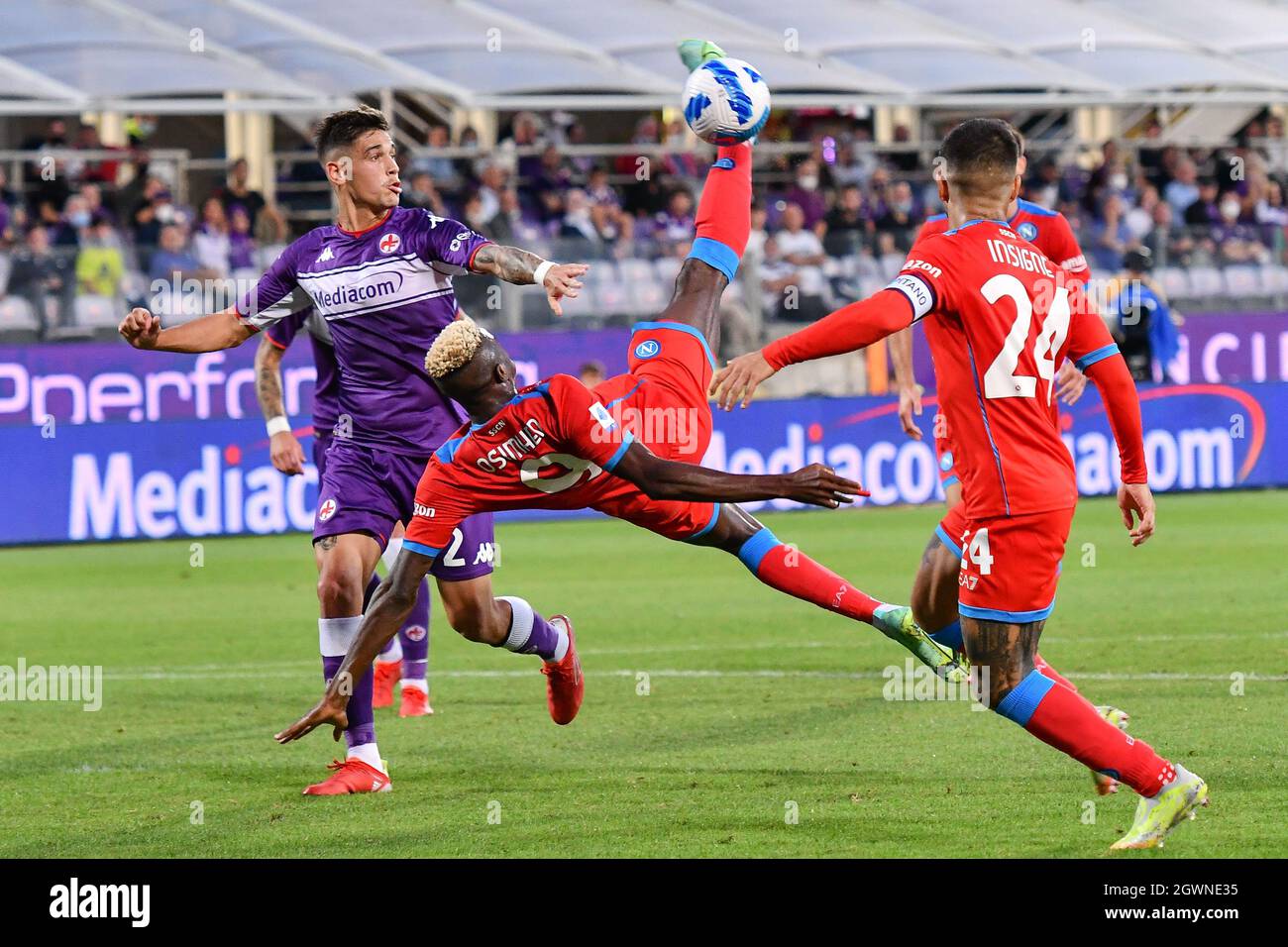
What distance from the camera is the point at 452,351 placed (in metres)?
6.20

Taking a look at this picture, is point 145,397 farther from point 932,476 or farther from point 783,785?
point 783,785

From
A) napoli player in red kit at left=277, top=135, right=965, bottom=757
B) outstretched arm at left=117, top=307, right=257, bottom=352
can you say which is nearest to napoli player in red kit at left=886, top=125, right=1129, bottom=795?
napoli player in red kit at left=277, top=135, right=965, bottom=757

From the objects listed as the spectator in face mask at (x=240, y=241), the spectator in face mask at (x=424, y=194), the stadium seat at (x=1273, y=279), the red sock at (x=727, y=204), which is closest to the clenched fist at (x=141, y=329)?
the red sock at (x=727, y=204)

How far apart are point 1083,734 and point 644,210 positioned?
1672cm

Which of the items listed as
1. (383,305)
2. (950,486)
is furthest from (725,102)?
(950,486)

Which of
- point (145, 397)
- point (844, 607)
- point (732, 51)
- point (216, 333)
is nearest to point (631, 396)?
point (844, 607)

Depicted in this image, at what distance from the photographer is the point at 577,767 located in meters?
7.26

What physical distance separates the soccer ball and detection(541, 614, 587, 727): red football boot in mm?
2079

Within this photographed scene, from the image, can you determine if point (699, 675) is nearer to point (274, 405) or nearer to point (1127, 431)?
point (274, 405)

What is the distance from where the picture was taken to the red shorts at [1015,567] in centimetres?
554

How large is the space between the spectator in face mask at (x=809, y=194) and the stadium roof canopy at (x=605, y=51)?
2.91 ft

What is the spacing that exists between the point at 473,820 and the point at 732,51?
781 inches

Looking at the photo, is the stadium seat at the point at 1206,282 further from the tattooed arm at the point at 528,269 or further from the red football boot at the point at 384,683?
the tattooed arm at the point at 528,269

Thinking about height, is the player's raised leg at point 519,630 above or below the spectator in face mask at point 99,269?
below
